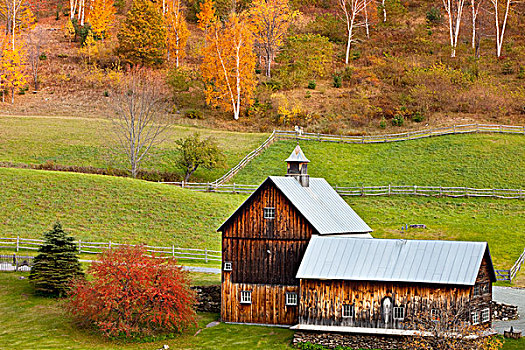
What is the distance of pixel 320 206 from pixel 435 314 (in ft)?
30.6

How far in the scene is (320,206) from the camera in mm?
37719

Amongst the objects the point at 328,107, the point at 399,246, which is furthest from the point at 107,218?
the point at 328,107

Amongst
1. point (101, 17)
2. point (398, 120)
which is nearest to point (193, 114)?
point (398, 120)

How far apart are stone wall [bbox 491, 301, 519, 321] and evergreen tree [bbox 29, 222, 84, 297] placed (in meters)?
20.5

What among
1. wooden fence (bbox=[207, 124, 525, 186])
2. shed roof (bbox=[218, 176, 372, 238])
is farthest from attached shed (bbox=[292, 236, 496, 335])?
wooden fence (bbox=[207, 124, 525, 186])

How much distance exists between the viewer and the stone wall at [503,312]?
113 feet

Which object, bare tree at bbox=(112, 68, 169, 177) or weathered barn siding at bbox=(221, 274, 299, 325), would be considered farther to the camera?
bare tree at bbox=(112, 68, 169, 177)

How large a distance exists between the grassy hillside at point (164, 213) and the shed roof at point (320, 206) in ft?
36.7

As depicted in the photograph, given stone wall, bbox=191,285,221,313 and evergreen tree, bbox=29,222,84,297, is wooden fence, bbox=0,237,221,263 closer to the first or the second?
evergreen tree, bbox=29,222,84,297

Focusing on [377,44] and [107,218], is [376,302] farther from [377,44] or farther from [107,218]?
[377,44]

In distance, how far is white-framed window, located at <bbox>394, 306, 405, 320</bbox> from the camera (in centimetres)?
3103

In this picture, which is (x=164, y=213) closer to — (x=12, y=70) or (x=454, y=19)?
(x=12, y=70)

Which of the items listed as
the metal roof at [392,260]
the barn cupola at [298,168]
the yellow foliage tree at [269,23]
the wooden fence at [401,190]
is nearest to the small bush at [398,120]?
the yellow foliage tree at [269,23]

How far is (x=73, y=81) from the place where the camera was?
93688 mm
